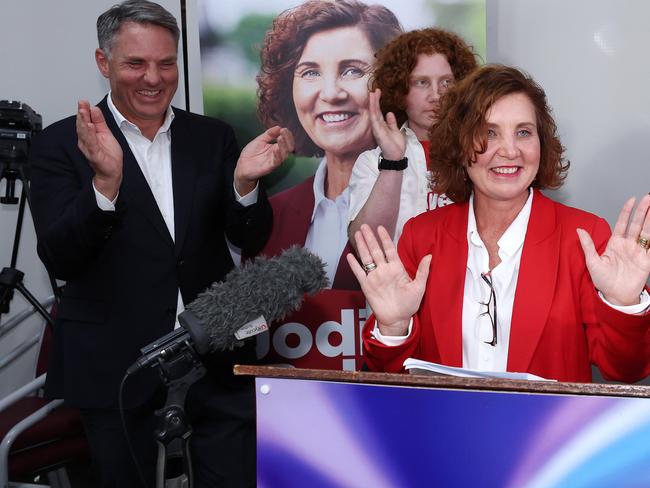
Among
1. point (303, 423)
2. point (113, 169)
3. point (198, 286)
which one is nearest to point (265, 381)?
point (303, 423)

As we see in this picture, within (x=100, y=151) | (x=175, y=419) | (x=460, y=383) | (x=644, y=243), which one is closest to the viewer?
(x=460, y=383)

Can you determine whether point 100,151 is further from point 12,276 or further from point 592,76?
point 592,76

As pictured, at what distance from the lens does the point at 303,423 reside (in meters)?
1.17

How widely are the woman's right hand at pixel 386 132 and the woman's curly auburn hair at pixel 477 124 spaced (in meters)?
0.73

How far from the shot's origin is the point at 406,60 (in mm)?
2895

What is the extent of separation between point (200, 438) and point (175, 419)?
3.27 feet

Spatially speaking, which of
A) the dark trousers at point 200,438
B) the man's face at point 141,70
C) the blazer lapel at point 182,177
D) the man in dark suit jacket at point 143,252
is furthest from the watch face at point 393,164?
the dark trousers at point 200,438

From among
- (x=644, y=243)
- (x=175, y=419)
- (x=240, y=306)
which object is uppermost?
(x=644, y=243)

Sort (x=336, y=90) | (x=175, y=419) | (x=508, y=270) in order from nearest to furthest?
(x=175, y=419) < (x=508, y=270) < (x=336, y=90)

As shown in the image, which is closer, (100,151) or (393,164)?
(100,151)

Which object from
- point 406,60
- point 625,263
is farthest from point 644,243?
point 406,60

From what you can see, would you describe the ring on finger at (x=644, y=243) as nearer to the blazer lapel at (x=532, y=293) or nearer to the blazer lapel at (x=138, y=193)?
the blazer lapel at (x=532, y=293)

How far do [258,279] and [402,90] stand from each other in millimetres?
1502

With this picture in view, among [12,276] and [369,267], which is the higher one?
[369,267]
